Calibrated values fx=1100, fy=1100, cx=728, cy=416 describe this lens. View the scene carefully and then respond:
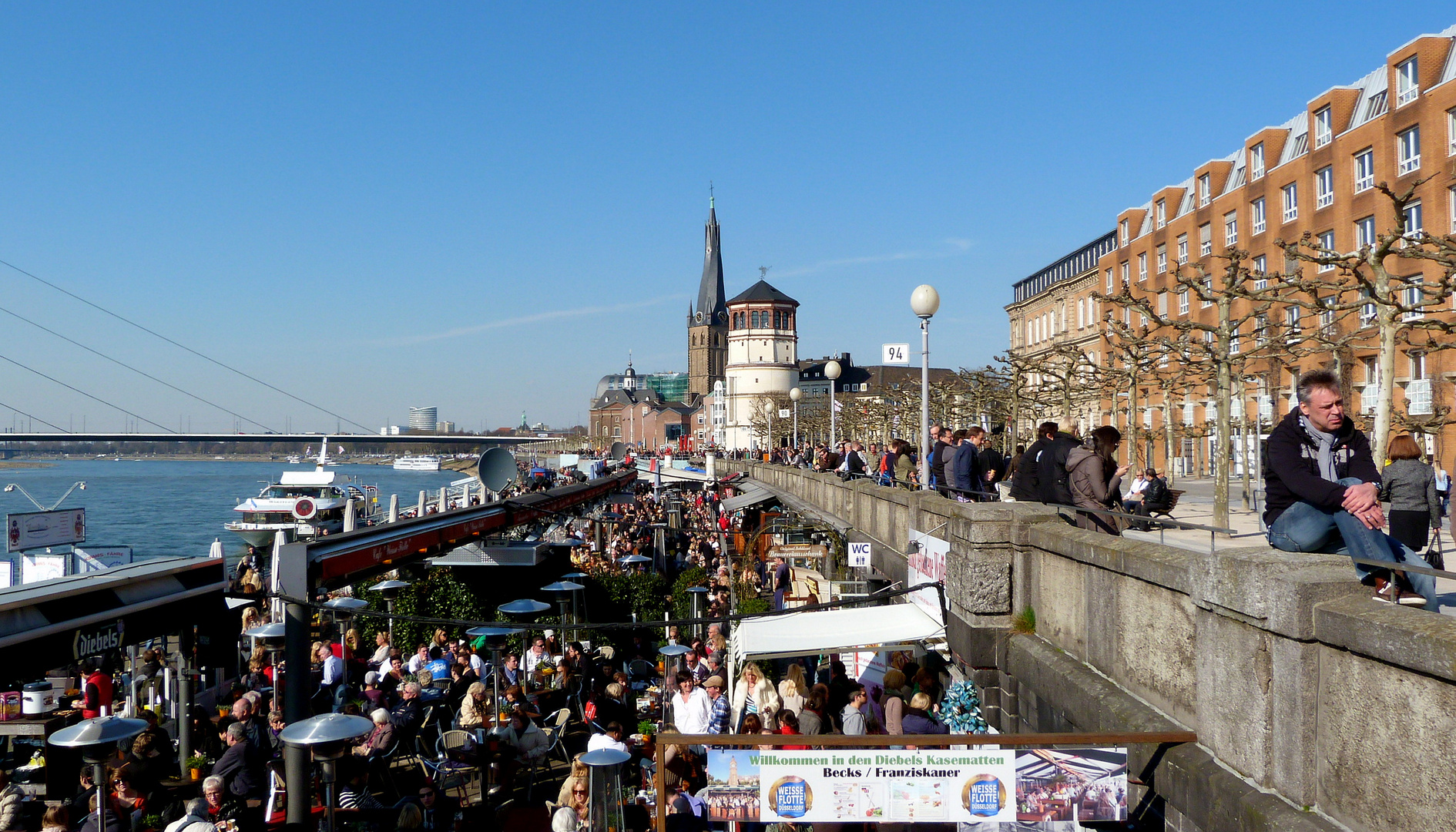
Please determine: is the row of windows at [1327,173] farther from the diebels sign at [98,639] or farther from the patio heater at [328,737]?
the diebels sign at [98,639]

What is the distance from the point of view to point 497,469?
65.7 ft

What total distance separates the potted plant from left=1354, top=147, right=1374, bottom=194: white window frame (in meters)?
38.5

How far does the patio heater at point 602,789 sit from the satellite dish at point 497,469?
423 inches

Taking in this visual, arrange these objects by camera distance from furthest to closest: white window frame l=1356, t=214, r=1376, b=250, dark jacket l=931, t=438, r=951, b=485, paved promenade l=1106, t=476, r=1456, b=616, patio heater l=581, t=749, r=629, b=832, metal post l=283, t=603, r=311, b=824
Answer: white window frame l=1356, t=214, r=1376, b=250 < dark jacket l=931, t=438, r=951, b=485 < patio heater l=581, t=749, r=629, b=832 < metal post l=283, t=603, r=311, b=824 < paved promenade l=1106, t=476, r=1456, b=616

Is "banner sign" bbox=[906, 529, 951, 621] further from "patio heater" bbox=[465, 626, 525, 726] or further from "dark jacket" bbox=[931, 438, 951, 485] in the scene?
"dark jacket" bbox=[931, 438, 951, 485]

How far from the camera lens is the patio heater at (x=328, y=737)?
827 cm

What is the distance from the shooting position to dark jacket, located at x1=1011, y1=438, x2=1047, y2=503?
9.75 meters

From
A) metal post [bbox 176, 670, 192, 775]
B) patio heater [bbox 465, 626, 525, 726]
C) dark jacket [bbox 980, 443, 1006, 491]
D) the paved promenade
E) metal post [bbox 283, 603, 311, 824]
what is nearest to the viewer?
the paved promenade

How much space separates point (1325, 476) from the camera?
17.2 ft

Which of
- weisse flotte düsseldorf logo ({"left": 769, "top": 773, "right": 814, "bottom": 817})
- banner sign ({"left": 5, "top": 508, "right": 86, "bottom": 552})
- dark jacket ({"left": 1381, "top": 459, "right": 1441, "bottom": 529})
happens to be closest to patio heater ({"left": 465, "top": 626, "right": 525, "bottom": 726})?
weisse flotte düsseldorf logo ({"left": 769, "top": 773, "right": 814, "bottom": 817})

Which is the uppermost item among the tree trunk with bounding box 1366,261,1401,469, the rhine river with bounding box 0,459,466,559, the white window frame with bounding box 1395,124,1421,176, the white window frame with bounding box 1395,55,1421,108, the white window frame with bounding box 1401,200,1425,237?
the white window frame with bounding box 1395,55,1421,108

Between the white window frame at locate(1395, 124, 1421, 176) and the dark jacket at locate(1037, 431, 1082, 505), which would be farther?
the white window frame at locate(1395, 124, 1421, 176)

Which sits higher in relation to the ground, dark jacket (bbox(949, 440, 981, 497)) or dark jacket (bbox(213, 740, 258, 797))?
dark jacket (bbox(949, 440, 981, 497))

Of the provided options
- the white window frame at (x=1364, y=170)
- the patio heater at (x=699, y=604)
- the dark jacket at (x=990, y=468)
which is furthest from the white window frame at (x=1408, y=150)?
the patio heater at (x=699, y=604)
